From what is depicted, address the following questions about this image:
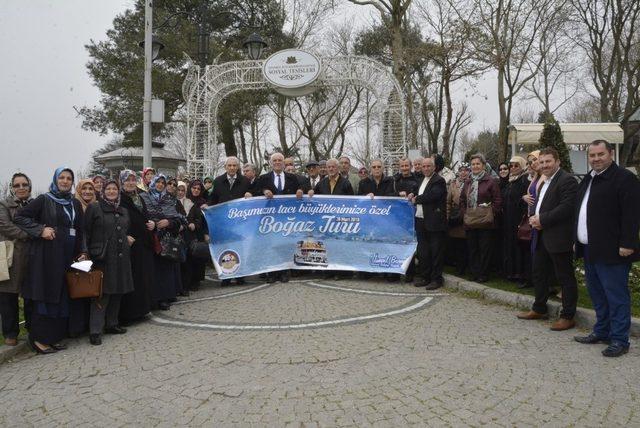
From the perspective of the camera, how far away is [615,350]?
4375mm

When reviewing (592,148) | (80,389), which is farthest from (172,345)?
(592,148)

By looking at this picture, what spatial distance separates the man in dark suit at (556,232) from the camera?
16.9 ft

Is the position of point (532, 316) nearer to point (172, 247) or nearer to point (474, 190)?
point (474, 190)

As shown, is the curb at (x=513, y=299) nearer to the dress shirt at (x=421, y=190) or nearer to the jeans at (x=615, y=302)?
the jeans at (x=615, y=302)

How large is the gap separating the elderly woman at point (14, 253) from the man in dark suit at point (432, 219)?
5.28m

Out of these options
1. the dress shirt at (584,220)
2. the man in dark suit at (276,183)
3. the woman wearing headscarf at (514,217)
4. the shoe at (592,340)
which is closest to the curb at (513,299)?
the shoe at (592,340)

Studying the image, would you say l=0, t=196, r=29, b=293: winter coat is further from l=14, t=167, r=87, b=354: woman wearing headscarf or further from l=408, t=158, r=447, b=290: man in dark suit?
l=408, t=158, r=447, b=290: man in dark suit

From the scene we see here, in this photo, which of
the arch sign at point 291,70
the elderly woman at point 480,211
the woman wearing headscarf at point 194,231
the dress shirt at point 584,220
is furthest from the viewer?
the arch sign at point 291,70

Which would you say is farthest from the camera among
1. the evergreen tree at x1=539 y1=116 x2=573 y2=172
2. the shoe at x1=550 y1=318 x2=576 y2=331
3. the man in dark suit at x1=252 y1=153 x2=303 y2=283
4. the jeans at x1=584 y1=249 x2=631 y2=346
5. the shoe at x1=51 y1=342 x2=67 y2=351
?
the evergreen tree at x1=539 y1=116 x2=573 y2=172

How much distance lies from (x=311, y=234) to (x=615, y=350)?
4965 mm

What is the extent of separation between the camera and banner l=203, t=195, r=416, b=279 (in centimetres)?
804

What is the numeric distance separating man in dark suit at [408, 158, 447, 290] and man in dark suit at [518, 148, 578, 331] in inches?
76.4

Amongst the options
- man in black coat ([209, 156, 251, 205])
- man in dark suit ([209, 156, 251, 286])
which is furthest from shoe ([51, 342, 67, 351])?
man in black coat ([209, 156, 251, 205])

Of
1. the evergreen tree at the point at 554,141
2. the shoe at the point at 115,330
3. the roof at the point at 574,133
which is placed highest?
the roof at the point at 574,133
